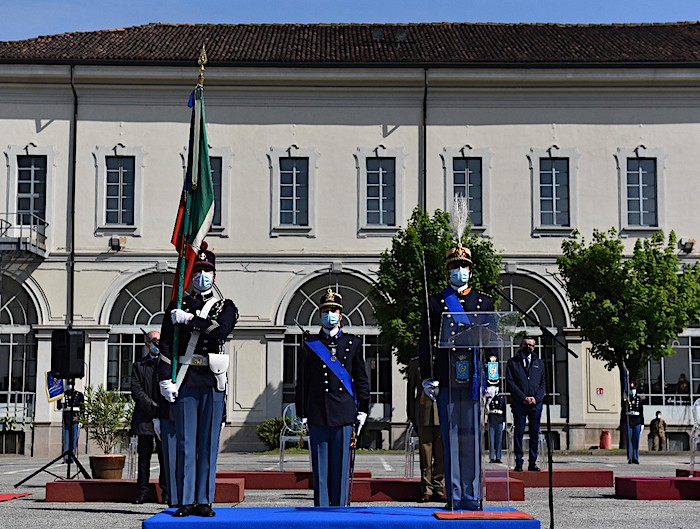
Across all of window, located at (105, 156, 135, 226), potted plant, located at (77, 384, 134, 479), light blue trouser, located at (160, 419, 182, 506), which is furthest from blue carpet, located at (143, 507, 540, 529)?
window, located at (105, 156, 135, 226)

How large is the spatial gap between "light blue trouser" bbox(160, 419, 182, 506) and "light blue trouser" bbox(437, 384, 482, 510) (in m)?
2.27

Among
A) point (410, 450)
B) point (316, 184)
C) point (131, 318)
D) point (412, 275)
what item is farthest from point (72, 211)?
point (410, 450)

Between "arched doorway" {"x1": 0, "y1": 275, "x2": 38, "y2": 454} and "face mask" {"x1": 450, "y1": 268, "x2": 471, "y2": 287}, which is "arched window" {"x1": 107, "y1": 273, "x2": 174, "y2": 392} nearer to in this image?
"arched doorway" {"x1": 0, "y1": 275, "x2": 38, "y2": 454}

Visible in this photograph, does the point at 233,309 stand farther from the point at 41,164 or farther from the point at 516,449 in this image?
the point at 41,164

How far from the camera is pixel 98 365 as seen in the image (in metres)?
35.5

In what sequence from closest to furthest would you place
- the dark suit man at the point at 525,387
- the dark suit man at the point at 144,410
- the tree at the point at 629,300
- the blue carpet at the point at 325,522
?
the blue carpet at the point at 325,522 < the dark suit man at the point at 144,410 < the dark suit man at the point at 525,387 < the tree at the point at 629,300

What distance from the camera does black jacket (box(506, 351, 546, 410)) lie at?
1912 centimetres

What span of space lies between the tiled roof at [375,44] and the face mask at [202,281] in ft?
83.7

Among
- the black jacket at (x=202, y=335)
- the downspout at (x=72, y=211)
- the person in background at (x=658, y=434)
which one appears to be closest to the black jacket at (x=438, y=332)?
the black jacket at (x=202, y=335)

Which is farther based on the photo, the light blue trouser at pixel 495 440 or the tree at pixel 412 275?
the tree at pixel 412 275

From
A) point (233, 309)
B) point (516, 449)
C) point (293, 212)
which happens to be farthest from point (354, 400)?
point (293, 212)

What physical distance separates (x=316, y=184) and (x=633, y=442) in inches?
531

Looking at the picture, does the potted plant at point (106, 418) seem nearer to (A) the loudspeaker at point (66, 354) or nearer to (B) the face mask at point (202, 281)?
(A) the loudspeaker at point (66, 354)

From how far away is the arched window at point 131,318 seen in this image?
35.7m
